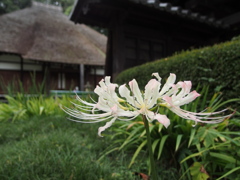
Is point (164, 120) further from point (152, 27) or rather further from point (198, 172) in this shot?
point (152, 27)

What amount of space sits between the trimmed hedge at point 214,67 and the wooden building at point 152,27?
8.80 ft

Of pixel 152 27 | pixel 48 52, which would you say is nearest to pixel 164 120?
pixel 152 27

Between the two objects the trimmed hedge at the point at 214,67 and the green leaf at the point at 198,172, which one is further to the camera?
the trimmed hedge at the point at 214,67

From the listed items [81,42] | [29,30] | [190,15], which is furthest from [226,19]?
[29,30]

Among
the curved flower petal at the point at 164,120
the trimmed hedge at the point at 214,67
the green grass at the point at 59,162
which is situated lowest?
the green grass at the point at 59,162

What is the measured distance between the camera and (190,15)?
482cm

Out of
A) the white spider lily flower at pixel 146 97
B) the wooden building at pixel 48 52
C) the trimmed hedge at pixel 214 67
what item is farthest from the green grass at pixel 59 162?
the wooden building at pixel 48 52

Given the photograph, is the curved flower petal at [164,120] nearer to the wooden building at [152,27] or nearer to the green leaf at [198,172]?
the green leaf at [198,172]

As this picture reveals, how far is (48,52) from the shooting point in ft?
39.5

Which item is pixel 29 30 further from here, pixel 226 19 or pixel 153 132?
pixel 153 132

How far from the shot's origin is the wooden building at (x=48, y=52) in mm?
11664

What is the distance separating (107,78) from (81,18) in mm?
6058

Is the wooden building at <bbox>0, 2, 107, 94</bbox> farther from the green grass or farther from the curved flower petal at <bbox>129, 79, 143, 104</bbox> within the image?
the curved flower petal at <bbox>129, 79, 143, 104</bbox>

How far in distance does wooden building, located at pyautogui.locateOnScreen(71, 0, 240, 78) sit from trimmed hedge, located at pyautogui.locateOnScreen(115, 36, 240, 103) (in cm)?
268
